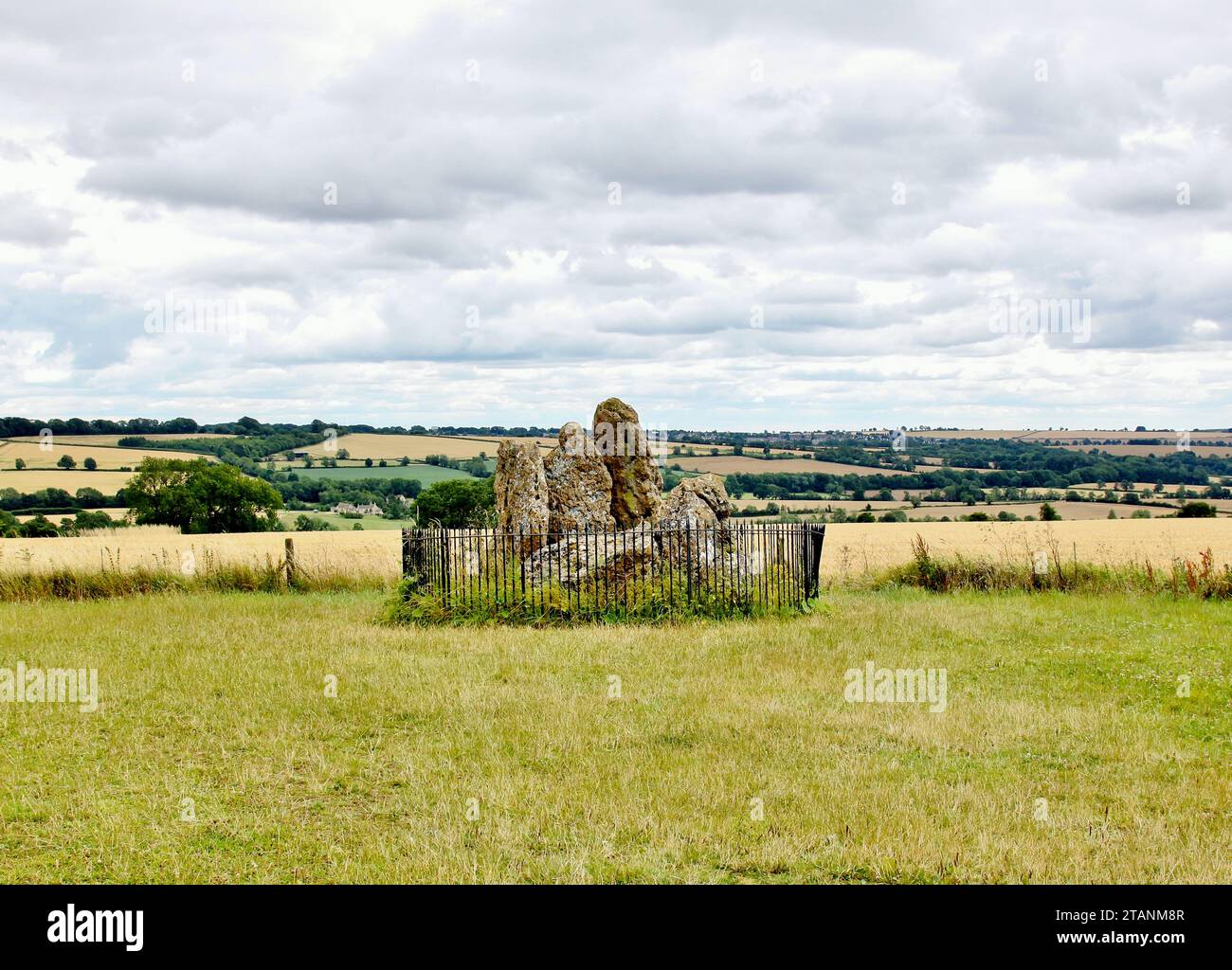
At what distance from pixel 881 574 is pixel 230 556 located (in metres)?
14.9

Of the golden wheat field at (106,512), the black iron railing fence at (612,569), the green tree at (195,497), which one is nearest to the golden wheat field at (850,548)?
the black iron railing fence at (612,569)

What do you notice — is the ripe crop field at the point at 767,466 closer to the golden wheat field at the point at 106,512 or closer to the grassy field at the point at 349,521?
the grassy field at the point at 349,521

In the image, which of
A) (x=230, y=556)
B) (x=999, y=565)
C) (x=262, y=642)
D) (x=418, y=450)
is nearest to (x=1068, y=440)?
(x=418, y=450)

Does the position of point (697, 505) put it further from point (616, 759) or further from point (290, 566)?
point (616, 759)

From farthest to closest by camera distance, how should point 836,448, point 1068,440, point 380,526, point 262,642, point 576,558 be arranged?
point 1068,440, point 836,448, point 380,526, point 576,558, point 262,642

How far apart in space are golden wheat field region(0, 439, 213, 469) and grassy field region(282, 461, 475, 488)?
7.00 meters

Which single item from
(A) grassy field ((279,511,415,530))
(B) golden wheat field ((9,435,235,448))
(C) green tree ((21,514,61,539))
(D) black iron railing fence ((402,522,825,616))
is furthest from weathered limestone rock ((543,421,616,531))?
(B) golden wheat field ((9,435,235,448))

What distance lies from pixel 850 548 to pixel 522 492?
16381 millimetres

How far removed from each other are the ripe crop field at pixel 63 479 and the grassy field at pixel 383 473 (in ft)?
33.1

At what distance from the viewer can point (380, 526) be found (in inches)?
1900

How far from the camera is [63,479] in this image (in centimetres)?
5859

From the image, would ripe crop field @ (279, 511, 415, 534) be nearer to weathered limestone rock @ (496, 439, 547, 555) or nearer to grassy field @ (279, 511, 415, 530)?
grassy field @ (279, 511, 415, 530)

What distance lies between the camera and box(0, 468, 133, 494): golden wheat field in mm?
55750

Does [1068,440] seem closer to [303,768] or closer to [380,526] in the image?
[380,526]
